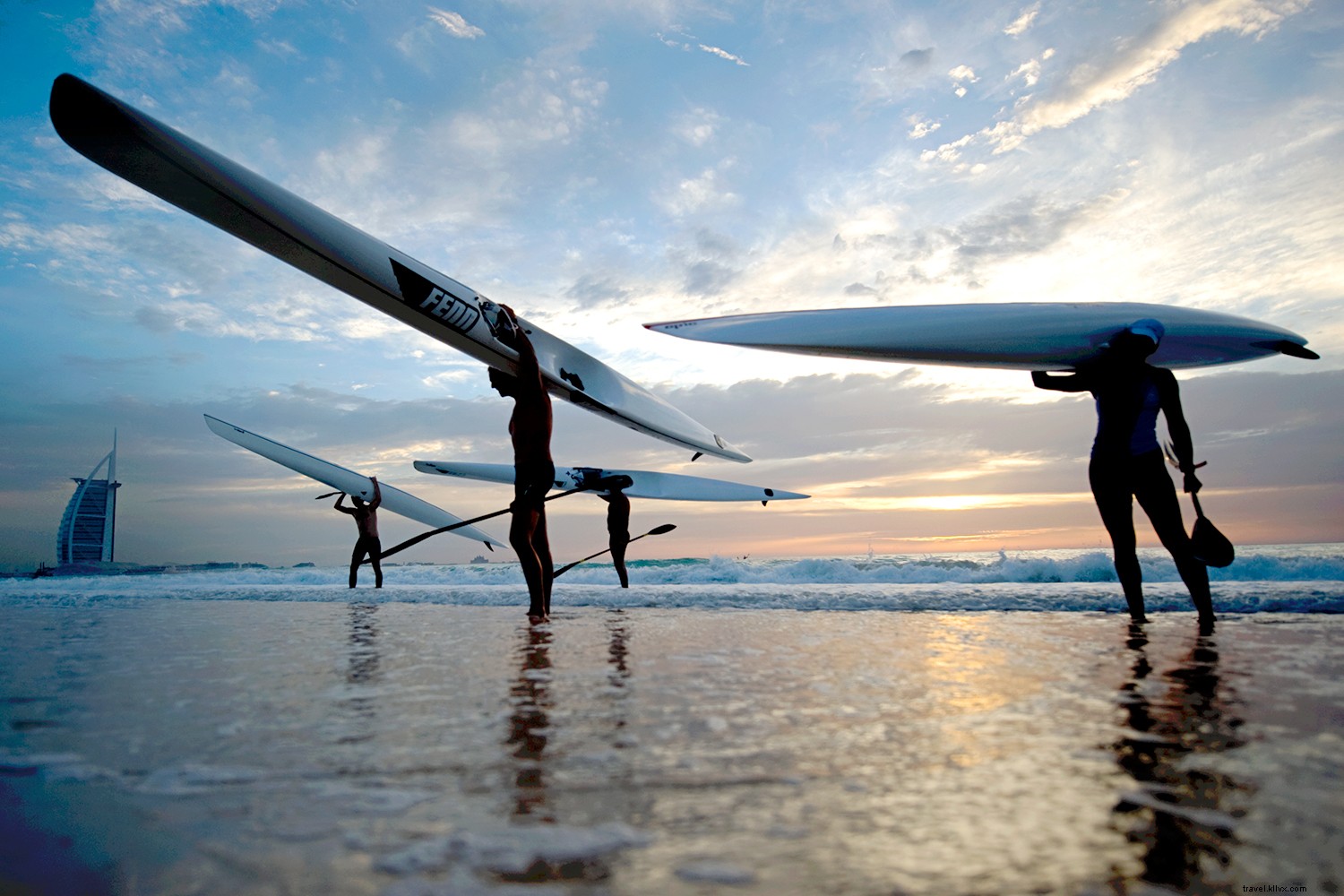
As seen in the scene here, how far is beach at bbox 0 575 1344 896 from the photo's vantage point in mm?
788

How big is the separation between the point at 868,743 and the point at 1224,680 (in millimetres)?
1404

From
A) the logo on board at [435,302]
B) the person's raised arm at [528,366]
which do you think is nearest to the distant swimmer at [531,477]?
the person's raised arm at [528,366]

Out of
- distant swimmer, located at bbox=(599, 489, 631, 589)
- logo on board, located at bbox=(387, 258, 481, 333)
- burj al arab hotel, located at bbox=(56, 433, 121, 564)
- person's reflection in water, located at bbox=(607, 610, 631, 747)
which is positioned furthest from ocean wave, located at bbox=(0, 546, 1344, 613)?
burj al arab hotel, located at bbox=(56, 433, 121, 564)

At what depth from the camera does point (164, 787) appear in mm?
1108

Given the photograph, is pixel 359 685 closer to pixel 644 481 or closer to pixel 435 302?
pixel 435 302

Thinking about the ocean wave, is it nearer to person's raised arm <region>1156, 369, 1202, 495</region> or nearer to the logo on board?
person's raised arm <region>1156, 369, 1202, 495</region>

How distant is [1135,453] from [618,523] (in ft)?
25.5

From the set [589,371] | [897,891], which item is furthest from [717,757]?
[589,371]

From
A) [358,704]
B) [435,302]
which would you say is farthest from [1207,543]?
[435,302]

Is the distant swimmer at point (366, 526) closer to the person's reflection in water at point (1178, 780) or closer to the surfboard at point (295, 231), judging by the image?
the surfboard at point (295, 231)

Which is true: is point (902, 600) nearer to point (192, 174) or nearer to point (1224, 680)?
point (1224, 680)

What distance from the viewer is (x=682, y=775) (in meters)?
1.12

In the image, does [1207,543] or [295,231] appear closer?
[1207,543]

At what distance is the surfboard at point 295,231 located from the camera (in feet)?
11.5
